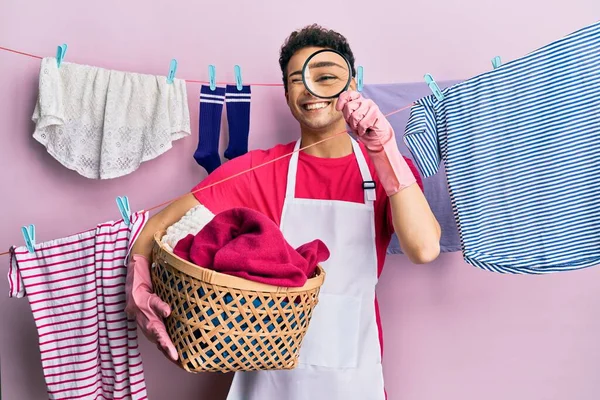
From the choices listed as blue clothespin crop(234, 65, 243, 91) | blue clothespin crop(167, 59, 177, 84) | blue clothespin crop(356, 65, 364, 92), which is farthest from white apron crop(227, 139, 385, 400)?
blue clothespin crop(167, 59, 177, 84)

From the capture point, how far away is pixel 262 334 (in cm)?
107

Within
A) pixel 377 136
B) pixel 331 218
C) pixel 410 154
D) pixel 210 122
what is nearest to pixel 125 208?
pixel 210 122

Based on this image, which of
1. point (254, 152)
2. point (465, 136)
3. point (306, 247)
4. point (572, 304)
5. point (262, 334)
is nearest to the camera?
point (262, 334)

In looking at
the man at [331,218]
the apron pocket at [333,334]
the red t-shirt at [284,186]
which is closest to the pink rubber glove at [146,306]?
the man at [331,218]

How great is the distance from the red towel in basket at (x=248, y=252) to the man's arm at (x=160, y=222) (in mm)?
292

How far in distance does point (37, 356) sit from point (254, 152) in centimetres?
85

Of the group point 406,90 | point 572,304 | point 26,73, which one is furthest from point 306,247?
point 26,73

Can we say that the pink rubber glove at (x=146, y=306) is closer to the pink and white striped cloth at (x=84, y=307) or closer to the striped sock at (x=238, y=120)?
the pink and white striped cloth at (x=84, y=307)

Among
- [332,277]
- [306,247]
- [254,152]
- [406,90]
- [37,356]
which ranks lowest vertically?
[37,356]

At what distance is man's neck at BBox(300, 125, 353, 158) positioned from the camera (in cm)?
155

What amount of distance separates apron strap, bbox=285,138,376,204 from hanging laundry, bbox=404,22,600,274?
0.47ft

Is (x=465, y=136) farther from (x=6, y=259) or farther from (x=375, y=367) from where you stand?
(x=6, y=259)

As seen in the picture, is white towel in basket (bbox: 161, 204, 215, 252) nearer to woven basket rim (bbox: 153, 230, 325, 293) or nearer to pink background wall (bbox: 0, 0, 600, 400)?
woven basket rim (bbox: 153, 230, 325, 293)

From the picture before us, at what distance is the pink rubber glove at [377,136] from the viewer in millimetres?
1229
